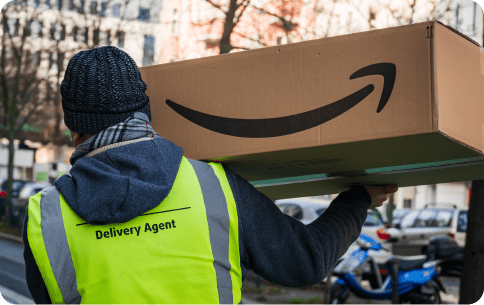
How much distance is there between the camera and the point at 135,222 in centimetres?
126

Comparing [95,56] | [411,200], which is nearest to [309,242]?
[95,56]

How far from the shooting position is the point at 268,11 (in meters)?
8.41

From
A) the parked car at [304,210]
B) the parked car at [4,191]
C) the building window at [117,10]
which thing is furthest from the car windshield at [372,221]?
the parked car at [4,191]

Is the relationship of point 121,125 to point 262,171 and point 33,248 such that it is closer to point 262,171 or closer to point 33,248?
point 33,248

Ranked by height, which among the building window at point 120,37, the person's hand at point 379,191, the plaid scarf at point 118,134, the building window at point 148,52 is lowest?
the person's hand at point 379,191

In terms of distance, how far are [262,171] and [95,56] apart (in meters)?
0.75

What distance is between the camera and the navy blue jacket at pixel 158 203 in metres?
1.21

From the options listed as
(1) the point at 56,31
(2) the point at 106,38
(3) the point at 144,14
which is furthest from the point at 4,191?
(3) the point at 144,14

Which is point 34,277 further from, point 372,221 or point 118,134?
point 372,221

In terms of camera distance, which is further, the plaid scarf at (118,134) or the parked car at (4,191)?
the parked car at (4,191)

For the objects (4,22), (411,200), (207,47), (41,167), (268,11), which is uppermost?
(4,22)

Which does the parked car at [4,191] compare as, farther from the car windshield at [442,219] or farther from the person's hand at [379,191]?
the person's hand at [379,191]

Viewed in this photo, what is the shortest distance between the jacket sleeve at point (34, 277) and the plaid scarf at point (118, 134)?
26 centimetres

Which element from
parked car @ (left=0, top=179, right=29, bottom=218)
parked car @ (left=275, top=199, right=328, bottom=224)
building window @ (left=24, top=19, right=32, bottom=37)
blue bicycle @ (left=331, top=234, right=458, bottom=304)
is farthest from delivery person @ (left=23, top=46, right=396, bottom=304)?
parked car @ (left=0, top=179, right=29, bottom=218)
